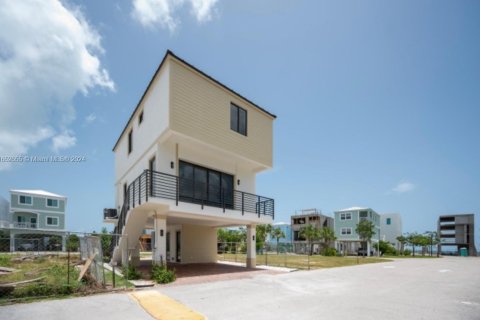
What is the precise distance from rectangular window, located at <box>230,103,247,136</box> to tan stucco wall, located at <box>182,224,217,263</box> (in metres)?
8.57

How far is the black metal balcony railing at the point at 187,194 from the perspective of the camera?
14.9 m

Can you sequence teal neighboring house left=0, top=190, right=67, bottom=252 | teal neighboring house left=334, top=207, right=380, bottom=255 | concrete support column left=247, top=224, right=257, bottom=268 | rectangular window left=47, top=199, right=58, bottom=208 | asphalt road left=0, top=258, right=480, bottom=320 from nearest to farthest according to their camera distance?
asphalt road left=0, top=258, right=480, bottom=320
concrete support column left=247, top=224, right=257, bottom=268
teal neighboring house left=0, top=190, right=67, bottom=252
rectangular window left=47, top=199, right=58, bottom=208
teal neighboring house left=334, top=207, right=380, bottom=255

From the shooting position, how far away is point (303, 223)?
246 ft

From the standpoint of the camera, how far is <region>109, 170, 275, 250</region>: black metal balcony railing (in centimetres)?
1494

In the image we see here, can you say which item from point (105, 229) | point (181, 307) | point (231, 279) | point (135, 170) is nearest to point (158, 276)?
point (231, 279)

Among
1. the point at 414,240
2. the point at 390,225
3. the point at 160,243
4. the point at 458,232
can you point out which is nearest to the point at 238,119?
the point at 160,243

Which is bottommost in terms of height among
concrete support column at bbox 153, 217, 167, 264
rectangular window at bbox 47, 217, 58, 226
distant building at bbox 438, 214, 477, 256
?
distant building at bbox 438, 214, 477, 256

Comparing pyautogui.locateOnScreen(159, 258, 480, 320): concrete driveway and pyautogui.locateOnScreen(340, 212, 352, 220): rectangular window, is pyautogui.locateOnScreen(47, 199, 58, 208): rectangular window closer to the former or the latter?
pyautogui.locateOnScreen(159, 258, 480, 320): concrete driveway

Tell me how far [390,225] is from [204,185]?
82.1m

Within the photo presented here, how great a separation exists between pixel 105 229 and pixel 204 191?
37771 millimetres

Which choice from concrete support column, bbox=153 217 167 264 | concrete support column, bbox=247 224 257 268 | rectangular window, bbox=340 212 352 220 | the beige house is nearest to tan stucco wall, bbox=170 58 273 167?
the beige house

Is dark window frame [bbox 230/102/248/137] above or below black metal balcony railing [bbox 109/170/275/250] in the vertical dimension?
above

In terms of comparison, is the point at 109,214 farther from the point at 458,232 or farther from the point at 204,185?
the point at 458,232

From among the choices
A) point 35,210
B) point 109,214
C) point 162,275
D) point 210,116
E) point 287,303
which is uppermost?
point 210,116
